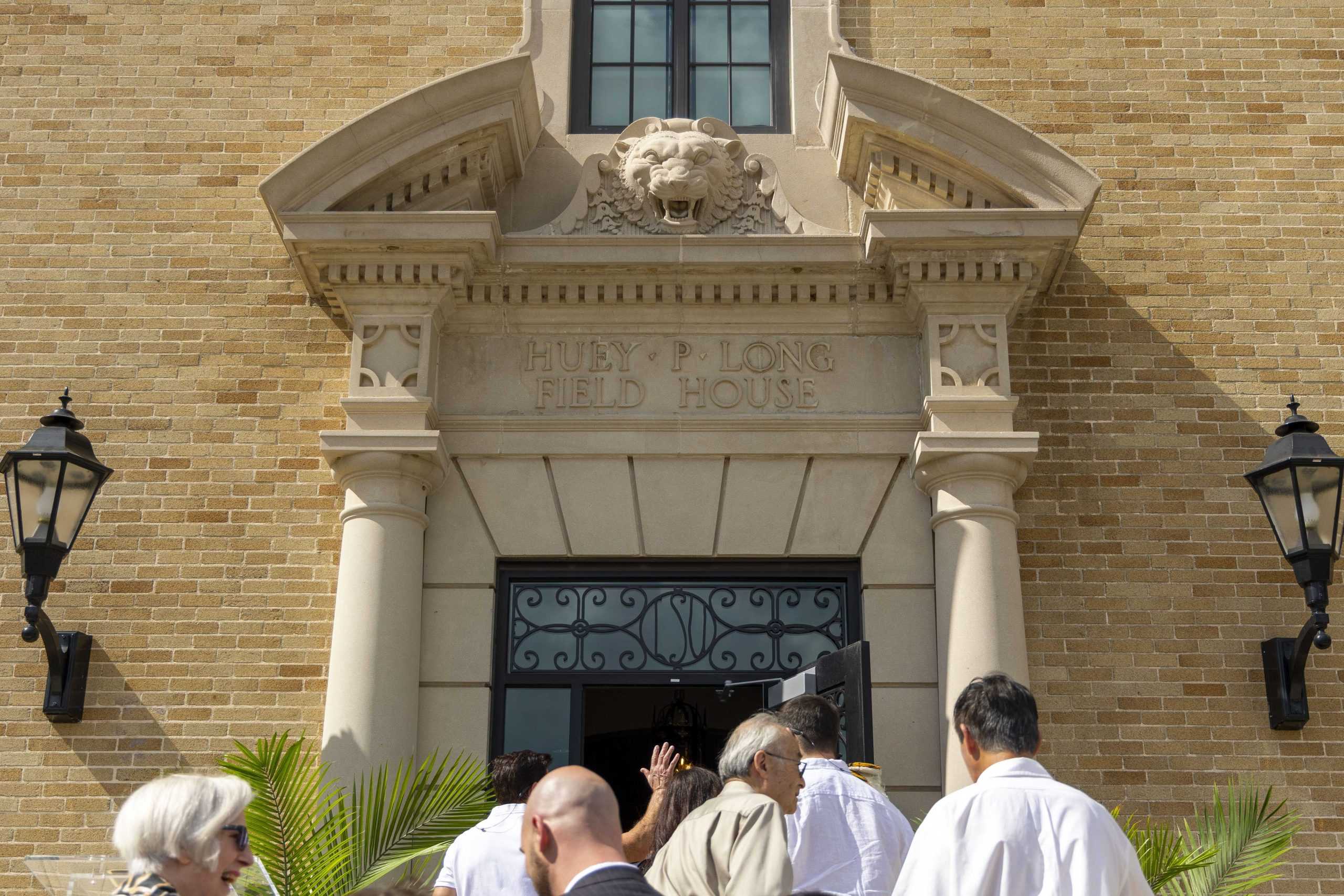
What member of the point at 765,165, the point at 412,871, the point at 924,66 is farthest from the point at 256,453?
the point at 924,66

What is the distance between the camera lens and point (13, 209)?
920 cm

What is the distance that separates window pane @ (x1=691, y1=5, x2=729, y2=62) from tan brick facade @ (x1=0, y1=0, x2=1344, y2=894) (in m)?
0.87

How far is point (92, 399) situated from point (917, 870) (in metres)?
6.49

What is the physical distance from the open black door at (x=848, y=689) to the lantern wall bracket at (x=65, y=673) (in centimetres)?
384

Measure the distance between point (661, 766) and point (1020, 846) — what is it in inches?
88.0

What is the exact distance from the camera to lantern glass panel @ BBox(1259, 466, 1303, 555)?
768 cm

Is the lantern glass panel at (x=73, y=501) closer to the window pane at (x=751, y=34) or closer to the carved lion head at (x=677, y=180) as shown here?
the carved lion head at (x=677, y=180)

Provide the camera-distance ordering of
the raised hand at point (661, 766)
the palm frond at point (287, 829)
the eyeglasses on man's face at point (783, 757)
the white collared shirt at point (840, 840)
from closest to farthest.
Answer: the eyeglasses on man's face at point (783, 757) → the white collared shirt at point (840, 840) → the raised hand at point (661, 766) → the palm frond at point (287, 829)

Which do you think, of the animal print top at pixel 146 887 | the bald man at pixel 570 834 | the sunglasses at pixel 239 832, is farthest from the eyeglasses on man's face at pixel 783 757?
the animal print top at pixel 146 887

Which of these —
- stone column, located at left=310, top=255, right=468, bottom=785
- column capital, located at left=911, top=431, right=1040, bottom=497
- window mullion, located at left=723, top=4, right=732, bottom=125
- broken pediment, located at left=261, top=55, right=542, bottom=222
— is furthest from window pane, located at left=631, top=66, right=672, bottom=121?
column capital, located at left=911, top=431, right=1040, bottom=497

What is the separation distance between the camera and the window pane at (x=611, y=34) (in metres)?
9.98

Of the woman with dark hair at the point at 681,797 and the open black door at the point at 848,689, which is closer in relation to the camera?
the woman with dark hair at the point at 681,797

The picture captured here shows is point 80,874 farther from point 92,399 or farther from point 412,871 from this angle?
point 92,399

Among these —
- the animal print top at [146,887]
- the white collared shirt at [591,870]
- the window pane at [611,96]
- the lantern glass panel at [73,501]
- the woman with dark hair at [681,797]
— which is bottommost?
the animal print top at [146,887]
